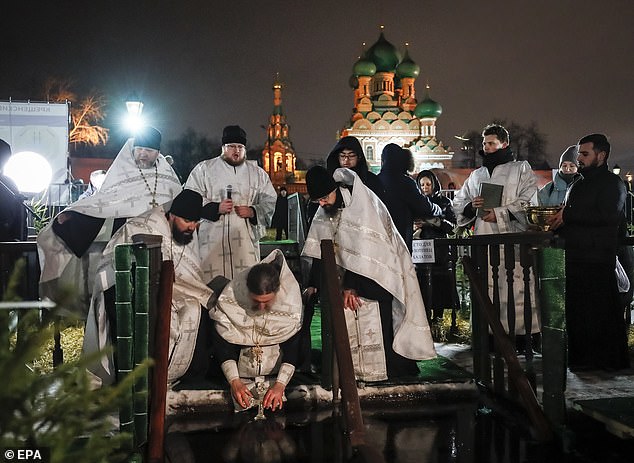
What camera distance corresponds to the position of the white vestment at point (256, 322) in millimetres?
4875

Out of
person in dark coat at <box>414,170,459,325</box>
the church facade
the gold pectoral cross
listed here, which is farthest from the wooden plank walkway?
the church facade

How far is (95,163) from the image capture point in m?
31.6

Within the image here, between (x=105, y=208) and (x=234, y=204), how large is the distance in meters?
1.32

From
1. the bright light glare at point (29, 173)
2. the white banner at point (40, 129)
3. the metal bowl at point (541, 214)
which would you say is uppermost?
the white banner at point (40, 129)

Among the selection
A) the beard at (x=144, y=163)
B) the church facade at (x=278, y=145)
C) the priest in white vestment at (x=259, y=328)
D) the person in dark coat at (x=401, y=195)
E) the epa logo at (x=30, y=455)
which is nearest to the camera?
the epa logo at (x=30, y=455)

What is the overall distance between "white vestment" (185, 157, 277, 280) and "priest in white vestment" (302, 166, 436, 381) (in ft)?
5.29

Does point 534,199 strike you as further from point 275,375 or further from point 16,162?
point 16,162

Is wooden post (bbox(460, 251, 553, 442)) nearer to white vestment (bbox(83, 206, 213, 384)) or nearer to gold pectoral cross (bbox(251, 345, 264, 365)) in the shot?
gold pectoral cross (bbox(251, 345, 264, 365))

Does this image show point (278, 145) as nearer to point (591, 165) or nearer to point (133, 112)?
point (133, 112)

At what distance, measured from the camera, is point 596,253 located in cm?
600

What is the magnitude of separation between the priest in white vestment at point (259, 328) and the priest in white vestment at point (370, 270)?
0.45 m

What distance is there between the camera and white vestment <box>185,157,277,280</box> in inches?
268

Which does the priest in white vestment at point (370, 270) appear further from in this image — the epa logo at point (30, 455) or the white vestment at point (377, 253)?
the epa logo at point (30, 455)

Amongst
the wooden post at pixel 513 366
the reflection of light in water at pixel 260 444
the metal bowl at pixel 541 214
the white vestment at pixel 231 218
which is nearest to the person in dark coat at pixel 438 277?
the white vestment at pixel 231 218
